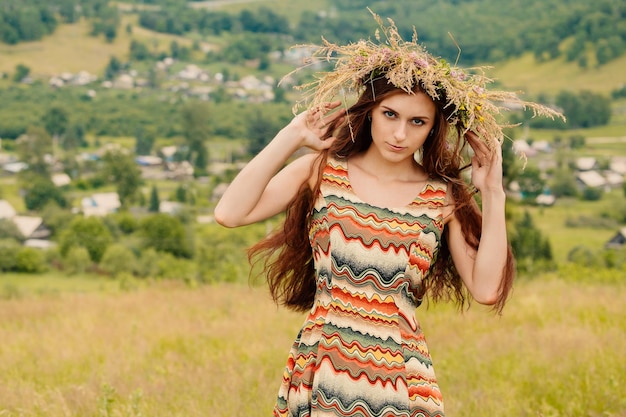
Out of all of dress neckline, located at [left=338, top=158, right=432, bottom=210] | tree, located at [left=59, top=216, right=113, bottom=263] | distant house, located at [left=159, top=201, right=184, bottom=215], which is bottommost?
distant house, located at [left=159, top=201, right=184, bottom=215]

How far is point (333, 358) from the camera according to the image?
2.90 meters

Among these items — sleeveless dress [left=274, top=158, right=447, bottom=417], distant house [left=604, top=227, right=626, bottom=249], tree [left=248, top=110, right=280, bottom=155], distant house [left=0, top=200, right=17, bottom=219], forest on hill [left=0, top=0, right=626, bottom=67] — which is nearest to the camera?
sleeveless dress [left=274, top=158, right=447, bottom=417]

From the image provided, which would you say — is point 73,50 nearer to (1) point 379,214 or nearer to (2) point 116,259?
(2) point 116,259

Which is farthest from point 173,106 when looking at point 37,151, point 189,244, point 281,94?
point 189,244

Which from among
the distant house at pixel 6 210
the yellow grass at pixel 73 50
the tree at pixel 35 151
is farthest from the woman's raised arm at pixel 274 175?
the yellow grass at pixel 73 50

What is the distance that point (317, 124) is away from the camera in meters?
3.15

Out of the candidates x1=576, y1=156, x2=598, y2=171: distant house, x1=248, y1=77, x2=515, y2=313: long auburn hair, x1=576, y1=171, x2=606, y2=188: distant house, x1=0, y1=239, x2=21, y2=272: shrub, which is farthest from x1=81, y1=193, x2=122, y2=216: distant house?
x1=248, y1=77, x2=515, y2=313: long auburn hair

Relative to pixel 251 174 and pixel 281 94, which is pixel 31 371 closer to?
pixel 251 174

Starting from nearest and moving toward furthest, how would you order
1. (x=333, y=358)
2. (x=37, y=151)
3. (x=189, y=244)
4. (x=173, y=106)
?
(x=333, y=358)
(x=189, y=244)
(x=37, y=151)
(x=173, y=106)

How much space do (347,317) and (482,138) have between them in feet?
2.55

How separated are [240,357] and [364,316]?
3967 mm

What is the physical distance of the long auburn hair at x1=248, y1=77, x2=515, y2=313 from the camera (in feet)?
10.1

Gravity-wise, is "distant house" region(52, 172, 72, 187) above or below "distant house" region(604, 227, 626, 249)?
below

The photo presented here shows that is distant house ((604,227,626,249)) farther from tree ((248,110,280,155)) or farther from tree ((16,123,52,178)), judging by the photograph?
tree ((16,123,52,178))
